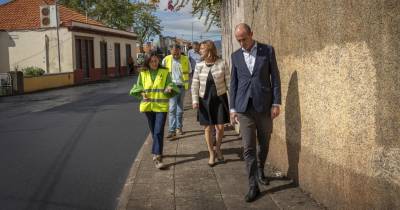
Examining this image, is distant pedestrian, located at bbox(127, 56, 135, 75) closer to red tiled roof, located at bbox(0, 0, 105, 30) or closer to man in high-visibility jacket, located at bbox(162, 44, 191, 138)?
red tiled roof, located at bbox(0, 0, 105, 30)

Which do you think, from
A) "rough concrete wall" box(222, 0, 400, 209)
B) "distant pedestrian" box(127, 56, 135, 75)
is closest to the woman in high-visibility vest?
"rough concrete wall" box(222, 0, 400, 209)

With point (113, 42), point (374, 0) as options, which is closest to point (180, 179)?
point (374, 0)

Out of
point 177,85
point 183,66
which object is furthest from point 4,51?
point 177,85

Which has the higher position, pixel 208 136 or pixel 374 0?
pixel 374 0

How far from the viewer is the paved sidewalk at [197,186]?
16.8 feet

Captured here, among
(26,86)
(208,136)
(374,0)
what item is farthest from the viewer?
(26,86)

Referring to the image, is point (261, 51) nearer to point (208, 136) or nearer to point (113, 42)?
point (208, 136)

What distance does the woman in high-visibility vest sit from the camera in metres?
6.92

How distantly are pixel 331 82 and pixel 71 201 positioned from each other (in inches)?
120

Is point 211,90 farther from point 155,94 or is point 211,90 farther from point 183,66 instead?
point 183,66

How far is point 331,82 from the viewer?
14.8 ft

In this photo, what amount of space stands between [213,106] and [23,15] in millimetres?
32052

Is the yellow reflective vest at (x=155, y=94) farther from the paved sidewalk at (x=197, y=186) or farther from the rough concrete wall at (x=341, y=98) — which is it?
the rough concrete wall at (x=341, y=98)

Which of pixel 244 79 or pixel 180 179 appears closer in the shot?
pixel 244 79
